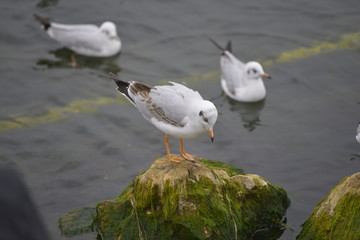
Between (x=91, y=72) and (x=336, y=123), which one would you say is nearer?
(x=336, y=123)

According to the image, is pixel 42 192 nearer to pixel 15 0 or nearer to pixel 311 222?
pixel 311 222

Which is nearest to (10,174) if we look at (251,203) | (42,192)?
(251,203)

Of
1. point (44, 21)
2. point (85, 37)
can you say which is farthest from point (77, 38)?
point (44, 21)

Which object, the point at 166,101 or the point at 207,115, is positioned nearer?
the point at 207,115

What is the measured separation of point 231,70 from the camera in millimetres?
11688

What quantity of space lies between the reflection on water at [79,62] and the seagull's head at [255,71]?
2942mm

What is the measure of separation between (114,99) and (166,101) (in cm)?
479

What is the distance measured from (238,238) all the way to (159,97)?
76.7 inches

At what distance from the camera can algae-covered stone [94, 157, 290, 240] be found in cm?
625

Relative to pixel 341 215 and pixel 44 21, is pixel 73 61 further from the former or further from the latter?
pixel 341 215

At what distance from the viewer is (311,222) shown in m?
6.67

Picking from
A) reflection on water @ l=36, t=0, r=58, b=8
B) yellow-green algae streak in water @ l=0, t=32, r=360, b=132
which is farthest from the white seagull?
yellow-green algae streak in water @ l=0, t=32, r=360, b=132

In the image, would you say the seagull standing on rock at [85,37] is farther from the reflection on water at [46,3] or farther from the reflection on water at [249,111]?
the reflection on water at [249,111]

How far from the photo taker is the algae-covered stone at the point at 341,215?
6152mm
